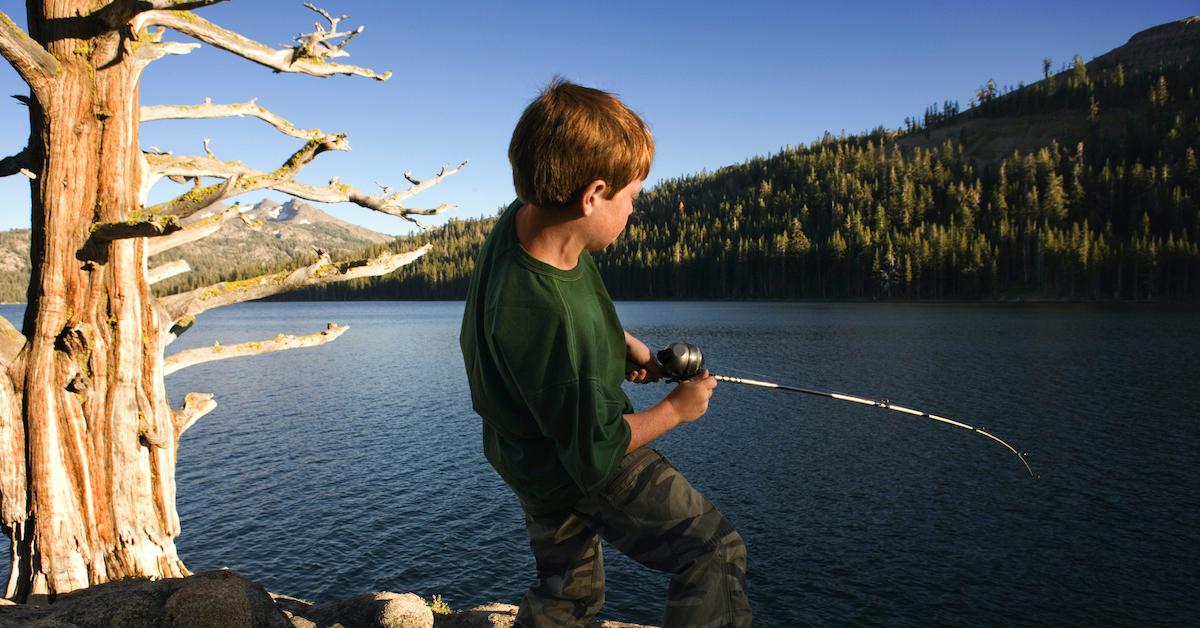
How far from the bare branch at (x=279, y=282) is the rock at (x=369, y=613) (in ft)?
11.7

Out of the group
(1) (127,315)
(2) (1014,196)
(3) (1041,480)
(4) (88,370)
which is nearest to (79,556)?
(4) (88,370)

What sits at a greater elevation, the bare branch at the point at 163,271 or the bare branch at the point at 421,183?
the bare branch at the point at 421,183

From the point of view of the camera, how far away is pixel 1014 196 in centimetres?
16112

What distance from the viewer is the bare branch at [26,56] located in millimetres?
5305

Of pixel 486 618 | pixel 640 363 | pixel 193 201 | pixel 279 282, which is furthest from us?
pixel 486 618

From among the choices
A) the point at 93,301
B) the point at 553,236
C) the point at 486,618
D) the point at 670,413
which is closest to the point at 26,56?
the point at 93,301

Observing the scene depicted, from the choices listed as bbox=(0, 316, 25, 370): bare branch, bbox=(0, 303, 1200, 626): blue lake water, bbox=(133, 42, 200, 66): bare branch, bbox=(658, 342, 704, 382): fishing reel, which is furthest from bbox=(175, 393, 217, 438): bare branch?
bbox=(0, 303, 1200, 626): blue lake water

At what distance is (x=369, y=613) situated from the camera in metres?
8.84

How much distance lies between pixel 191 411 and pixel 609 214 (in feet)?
22.2

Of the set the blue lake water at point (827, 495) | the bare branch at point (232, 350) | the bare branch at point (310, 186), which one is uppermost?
the bare branch at point (310, 186)

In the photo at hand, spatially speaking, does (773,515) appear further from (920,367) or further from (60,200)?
(920,367)

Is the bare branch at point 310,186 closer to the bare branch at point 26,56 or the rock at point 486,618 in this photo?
the bare branch at point 26,56

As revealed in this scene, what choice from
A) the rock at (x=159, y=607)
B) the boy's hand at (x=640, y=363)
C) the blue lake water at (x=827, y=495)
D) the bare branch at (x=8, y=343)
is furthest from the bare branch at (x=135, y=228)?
the blue lake water at (x=827, y=495)

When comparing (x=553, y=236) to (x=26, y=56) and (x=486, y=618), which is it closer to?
(x=26, y=56)
